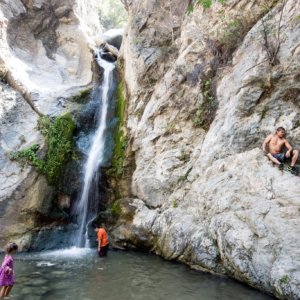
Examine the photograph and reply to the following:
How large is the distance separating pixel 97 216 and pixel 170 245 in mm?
3852

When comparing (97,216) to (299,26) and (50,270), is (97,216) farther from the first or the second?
(299,26)

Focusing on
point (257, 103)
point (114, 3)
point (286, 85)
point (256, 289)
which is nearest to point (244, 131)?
point (257, 103)

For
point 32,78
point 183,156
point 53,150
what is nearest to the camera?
point 183,156

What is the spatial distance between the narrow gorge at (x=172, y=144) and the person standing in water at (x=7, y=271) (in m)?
1.82

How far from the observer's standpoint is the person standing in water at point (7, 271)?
7.42 m

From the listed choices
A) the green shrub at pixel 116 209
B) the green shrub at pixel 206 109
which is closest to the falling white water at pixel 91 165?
the green shrub at pixel 116 209

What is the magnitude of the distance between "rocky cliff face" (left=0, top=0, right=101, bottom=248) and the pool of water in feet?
6.86

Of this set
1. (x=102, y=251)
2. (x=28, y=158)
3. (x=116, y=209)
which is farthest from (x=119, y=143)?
(x=102, y=251)

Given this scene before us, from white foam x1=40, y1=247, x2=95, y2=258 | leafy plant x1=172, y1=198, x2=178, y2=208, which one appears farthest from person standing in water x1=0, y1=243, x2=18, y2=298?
leafy plant x1=172, y1=198, x2=178, y2=208

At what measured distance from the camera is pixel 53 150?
14.4m

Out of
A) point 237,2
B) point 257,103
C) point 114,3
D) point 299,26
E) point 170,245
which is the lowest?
point 170,245

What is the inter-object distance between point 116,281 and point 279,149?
547 centimetres

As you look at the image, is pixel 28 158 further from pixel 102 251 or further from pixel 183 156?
pixel 183 156

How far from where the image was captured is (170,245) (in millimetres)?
10836
